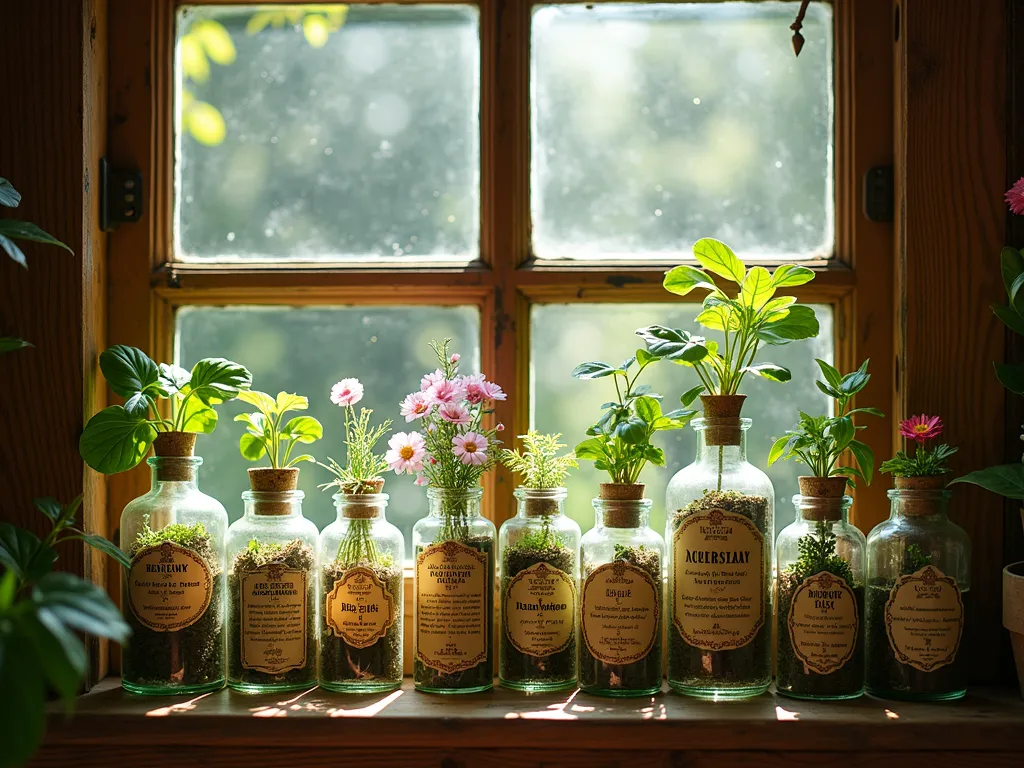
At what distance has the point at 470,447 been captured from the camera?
131 cm

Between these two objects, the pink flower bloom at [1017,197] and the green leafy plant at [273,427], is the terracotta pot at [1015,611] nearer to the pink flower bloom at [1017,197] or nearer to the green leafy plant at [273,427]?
the pink flower bloom at [1017,197]

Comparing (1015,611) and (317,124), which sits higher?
(317,124)

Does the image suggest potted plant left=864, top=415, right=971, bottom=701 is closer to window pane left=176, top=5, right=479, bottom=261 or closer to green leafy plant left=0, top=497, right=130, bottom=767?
window pane left=176, top=5, right=479, bottom=261

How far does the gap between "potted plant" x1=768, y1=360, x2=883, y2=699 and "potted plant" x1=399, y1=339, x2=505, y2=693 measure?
15.7 inches

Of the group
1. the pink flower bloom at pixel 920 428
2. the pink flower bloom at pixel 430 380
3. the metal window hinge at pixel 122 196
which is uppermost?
the metal window hinge at pixel 122 196

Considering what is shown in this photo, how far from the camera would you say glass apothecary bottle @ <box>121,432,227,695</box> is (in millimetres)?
1320

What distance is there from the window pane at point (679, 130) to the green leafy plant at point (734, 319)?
0.63 ft

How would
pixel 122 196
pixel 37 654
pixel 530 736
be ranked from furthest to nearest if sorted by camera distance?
pixel 122 196
pixel 530 736
pixel 37 654

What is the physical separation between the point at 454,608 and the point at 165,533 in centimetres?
41

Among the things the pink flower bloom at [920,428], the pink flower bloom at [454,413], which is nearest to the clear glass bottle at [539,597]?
the pink flower bloom at [454,413]

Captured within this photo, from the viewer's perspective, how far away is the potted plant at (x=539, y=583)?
4.34 feet

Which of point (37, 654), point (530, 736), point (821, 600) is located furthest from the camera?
point (821, 600)

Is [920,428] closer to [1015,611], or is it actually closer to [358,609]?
[1015,611]

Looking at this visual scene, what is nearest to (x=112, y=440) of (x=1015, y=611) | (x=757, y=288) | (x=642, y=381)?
(x=642, y=381)
